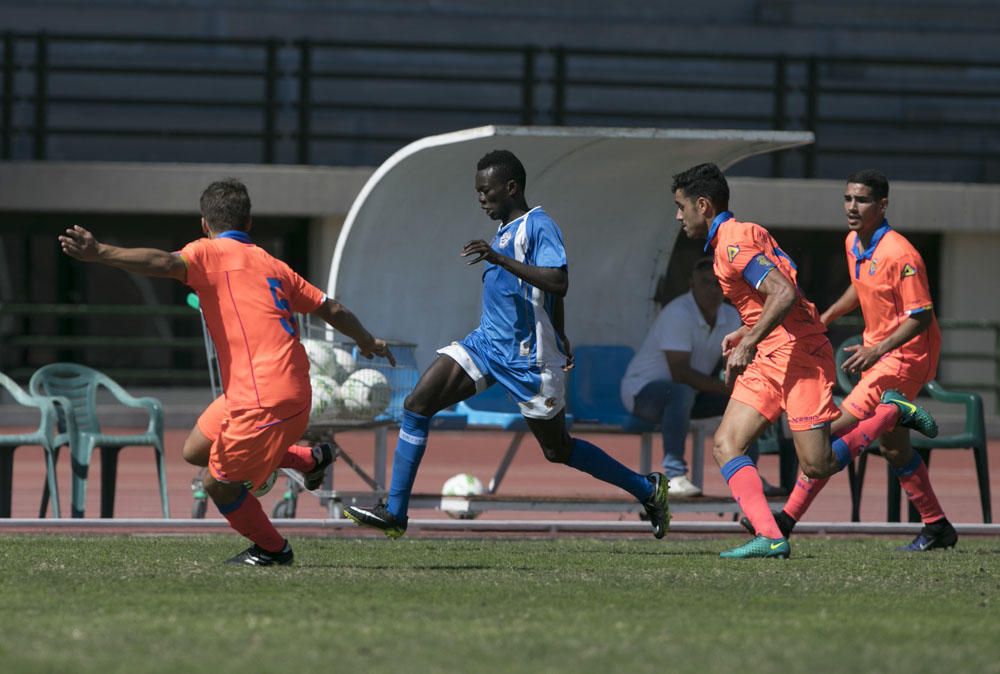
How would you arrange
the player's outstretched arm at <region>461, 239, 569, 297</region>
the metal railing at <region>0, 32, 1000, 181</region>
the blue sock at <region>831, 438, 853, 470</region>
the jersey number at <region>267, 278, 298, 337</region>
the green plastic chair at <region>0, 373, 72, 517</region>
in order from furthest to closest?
the metal railing at <region>0, 32, 1000, 181</region> → the green plastic chair at <region>0, 373, 72, 517</region> → the blue sock at <region>831, 438, 853, 470</region> → the player's outstretched arm at <region>461, 239, 569, 297</region> → the jersey number at <region>267, 278, 298, 337</region>

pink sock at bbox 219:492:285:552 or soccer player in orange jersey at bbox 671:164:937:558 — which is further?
soccer player in orange jersey at bbox 671:164:937:558

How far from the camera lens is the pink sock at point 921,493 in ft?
33.8

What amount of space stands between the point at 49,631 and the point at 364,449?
13.5 metres

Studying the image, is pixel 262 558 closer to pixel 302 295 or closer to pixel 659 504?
pixel 302 295

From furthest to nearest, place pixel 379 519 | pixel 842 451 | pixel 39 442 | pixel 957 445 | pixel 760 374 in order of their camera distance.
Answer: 1. pixel 957 445
2. pixel 39 442
3. pixel 842 451
4. pixel 760 374
5. pixel 379 519

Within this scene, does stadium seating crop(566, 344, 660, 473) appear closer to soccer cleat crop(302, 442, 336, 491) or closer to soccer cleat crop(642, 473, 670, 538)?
soccer cleat crop(642, 473, 670, 538)

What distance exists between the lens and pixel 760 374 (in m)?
9.29

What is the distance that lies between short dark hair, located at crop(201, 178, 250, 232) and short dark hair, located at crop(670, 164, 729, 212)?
85.3 inches

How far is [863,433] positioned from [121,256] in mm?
3871

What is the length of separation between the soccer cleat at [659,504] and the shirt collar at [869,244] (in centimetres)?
152

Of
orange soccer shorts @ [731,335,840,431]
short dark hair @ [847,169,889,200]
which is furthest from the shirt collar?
orange soccer shorts @ [731,335,840,431]

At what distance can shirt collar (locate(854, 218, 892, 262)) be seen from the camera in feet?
33.0

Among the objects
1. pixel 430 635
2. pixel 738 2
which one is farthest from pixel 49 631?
pixel 738 2

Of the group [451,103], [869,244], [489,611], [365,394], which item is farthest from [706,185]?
[451,103]
